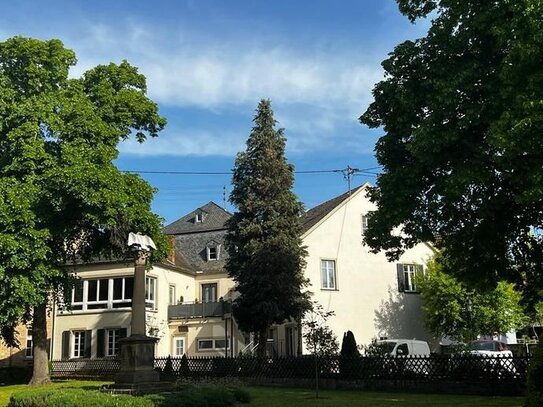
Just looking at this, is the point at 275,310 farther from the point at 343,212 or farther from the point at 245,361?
the point at 343,212

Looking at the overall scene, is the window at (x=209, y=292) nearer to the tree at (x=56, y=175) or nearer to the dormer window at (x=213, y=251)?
the dormer window at (x=213, y=251)

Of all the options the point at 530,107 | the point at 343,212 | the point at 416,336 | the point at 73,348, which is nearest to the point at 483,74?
the point at 530,107

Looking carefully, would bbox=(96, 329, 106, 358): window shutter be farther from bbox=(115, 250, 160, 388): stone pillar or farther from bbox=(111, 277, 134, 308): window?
bbox=(115, 250, 160, 388): stone pillar

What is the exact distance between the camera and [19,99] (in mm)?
27234

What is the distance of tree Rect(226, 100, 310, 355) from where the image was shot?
31.6 m

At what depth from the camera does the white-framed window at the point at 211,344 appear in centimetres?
3800

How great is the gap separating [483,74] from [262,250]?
1832cm

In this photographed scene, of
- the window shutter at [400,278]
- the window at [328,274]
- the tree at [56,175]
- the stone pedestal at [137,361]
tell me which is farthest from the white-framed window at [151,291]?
the stone pedestal at [137,361]

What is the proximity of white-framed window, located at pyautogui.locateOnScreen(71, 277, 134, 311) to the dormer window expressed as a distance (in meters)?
6.48

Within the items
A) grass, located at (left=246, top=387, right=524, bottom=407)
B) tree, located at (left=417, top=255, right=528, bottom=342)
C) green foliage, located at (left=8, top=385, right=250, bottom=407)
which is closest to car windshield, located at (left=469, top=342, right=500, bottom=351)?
tree, located at (left=417, top=255, right=528, bottom=342)

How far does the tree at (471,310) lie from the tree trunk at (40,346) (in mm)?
20686

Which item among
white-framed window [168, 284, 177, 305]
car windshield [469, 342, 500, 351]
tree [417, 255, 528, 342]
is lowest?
car windshield [469, 342, 500, 351]

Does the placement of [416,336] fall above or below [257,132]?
below

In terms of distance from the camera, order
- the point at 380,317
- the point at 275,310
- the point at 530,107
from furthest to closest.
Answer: the point at 380,317 < the point at 275,310 < the point at 530,107
